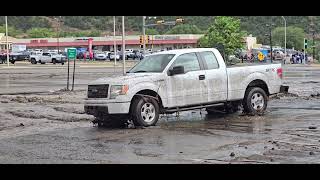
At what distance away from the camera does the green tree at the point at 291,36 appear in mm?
126312

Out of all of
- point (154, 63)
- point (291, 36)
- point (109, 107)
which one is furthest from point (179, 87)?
point (291, 36)

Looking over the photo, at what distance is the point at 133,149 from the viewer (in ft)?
29.7

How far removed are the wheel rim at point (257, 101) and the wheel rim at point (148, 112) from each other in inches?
121

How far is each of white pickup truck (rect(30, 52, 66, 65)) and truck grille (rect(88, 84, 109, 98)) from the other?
187ft

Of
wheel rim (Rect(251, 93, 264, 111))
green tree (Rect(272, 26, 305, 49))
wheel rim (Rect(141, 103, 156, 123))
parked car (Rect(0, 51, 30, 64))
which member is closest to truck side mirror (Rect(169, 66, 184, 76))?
wheel rim (Rect(141, 103, 156, 123))

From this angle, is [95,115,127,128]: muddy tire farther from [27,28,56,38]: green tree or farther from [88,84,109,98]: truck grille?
[27,28,56,38]: green tree

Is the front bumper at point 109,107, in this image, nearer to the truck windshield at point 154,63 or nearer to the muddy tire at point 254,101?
the truck windshield at point 154,63

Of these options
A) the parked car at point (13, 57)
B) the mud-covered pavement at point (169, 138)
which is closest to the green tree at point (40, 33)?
the parked car at point (13, 57)

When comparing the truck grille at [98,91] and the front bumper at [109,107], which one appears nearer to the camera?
the front bumper at [109,107]

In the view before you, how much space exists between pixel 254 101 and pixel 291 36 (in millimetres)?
117301

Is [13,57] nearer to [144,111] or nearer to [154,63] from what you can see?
[154,63]

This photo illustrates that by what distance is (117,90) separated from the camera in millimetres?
11789
